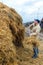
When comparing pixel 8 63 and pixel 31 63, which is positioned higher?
pixel 8 63

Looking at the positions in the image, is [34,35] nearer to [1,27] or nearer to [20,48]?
[20,48]

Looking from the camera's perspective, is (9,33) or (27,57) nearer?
(9,33)

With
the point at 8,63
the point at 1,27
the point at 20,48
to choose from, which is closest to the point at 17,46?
the point at 20,48

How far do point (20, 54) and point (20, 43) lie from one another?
3.92ft

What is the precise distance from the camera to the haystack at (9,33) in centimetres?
1277

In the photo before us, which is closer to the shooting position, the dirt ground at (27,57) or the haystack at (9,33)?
the haystack at (9,33)

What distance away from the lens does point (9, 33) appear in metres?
14.4

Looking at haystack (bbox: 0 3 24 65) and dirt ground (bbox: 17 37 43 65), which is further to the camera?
dirt ground (bbox: 17 37 43 65)

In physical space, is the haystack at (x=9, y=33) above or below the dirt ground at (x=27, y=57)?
above

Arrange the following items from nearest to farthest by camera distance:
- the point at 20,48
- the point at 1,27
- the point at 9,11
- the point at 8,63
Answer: the point at 8,63, the point at 1,27, the point at 9,11, the point at 20,48

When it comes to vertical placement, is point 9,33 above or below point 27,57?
above

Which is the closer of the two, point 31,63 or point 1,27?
point 1,27

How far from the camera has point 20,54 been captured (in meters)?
17.6

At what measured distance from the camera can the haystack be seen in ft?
41.9
